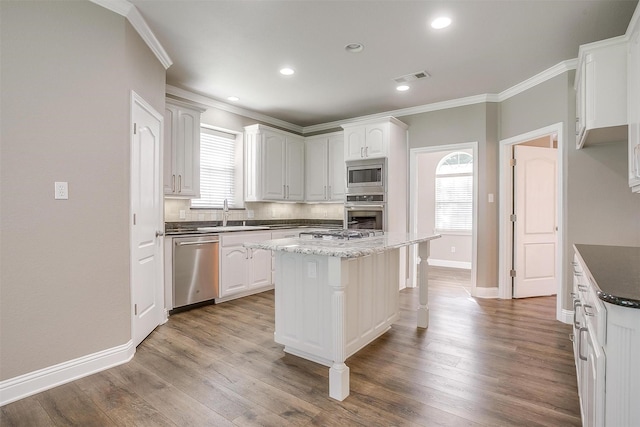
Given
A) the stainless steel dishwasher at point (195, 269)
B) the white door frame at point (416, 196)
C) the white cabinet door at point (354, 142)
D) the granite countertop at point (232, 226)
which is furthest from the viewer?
the white cabinet door at point (354, 142)

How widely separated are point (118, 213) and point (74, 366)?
3.58ft

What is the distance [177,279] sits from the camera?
365 cm

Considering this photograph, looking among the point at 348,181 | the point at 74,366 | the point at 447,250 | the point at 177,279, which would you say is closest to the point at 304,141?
the point at 348,181

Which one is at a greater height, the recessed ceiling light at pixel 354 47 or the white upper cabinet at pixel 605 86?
the recessed ceiling light at pixel 354 47

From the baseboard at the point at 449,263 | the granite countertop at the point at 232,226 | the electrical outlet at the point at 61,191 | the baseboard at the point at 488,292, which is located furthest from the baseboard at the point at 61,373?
the baseboard at the point at 449,263

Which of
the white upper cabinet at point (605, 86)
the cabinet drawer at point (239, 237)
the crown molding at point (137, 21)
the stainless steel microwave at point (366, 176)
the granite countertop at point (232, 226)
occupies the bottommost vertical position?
the cabinet drawer at point (239, 237)

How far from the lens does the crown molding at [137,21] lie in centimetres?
237

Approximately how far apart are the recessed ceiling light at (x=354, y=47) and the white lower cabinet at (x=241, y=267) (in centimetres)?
248

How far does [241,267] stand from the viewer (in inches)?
170

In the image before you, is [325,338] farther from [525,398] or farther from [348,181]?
[348,181]

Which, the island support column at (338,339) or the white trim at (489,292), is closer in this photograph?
the island support column at (338,339)

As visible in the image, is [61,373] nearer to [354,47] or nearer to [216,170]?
[216,170]

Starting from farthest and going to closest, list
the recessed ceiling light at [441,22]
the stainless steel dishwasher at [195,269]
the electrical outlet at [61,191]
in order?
the stainless steel dishwasher at [195,269] < the recessed ceiling light at [441,22] < the electrical outlet at [61,191]

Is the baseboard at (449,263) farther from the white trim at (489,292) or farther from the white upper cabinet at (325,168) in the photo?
the white upper cabinet at (325,168)
